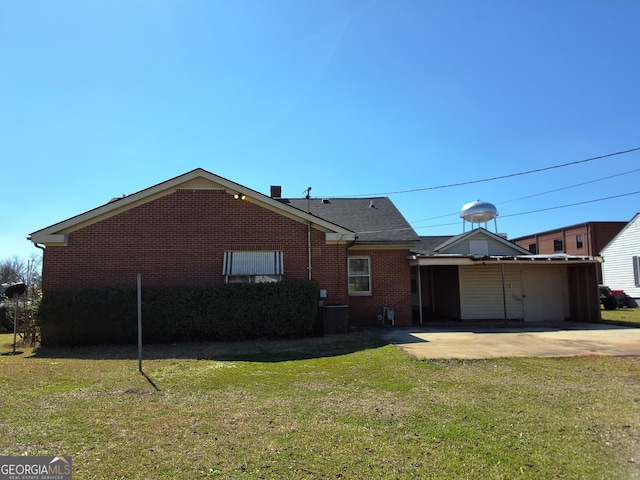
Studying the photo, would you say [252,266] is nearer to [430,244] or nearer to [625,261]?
[430,244]

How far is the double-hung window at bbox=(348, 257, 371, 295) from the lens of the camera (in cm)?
1648

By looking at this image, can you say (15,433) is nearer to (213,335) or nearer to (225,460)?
(225,460)

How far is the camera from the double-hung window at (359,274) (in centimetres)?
1648

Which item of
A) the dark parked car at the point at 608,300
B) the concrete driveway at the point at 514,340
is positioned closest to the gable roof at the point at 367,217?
the concrete driveway at the point at 514,340

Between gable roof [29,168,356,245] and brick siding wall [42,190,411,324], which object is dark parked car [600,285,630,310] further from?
gable roof [29,168,356,245]

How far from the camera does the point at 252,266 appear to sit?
1370 cm

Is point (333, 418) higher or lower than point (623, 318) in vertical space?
higher

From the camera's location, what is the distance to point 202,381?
24.0 feet

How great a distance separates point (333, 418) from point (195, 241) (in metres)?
9.44

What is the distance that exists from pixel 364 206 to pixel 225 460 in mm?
16657

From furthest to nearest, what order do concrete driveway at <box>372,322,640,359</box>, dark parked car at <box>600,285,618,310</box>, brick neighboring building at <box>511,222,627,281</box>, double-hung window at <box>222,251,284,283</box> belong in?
brick neighboring building at <box>511,222,627,281</box>
dark parked car at <box>600,285,618,310</box>
double-hung window at <box>222,251,284,283</box>
concrete driveway at <box>372,322,640,359</box>

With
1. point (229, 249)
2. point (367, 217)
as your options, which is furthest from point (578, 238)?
point (229, 249)

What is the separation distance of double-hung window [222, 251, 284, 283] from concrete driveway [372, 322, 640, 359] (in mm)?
3738

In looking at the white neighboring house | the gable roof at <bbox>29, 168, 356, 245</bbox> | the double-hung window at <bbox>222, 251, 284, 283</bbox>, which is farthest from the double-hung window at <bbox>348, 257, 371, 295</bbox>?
the white neighboring house
